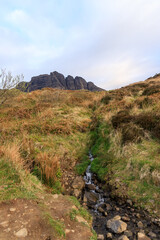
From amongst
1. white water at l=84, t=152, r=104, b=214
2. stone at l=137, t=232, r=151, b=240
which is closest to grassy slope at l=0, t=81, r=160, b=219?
white water at l=84, t=152, r=104, b=214

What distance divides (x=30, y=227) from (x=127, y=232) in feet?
8.50

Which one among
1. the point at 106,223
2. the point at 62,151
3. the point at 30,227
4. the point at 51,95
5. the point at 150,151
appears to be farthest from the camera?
the point at 51,95

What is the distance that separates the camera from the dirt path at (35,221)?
3006 millimetres

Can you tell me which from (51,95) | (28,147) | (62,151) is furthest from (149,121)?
(51,95)

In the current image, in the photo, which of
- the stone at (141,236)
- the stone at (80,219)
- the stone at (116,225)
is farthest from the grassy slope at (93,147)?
the stone at (80,219)

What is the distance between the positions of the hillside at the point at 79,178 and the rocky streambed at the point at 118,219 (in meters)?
0.03

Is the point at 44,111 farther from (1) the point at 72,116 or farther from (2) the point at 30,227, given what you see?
(2) the point at 30,227

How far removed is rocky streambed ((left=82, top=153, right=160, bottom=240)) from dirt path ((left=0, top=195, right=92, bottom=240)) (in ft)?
2.45

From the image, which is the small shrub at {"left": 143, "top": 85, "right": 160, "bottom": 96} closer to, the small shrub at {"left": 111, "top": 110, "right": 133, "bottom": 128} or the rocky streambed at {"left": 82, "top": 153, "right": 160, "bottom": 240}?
the small shrub at {"left": 111, "top": 110, "right": 133, "bottom": 128}

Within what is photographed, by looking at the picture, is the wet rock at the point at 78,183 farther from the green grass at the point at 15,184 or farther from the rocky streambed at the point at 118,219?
the green grass at the point at 15,184

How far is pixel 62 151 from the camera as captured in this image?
25.2 ft

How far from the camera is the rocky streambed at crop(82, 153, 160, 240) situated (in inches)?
142

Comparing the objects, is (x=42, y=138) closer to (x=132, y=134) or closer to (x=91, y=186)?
(x=91, y=186)

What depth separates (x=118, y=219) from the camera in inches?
161
